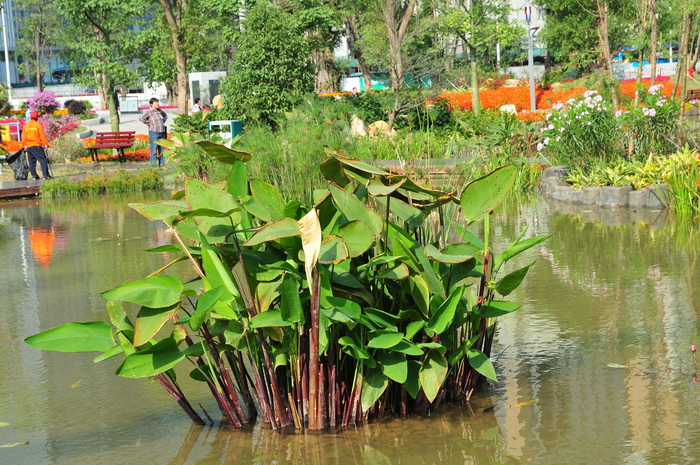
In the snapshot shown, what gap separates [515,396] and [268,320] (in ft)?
5.13

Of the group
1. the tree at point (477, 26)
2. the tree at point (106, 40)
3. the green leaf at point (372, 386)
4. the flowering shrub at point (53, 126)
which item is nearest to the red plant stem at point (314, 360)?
the green leaf at point (372, 386)

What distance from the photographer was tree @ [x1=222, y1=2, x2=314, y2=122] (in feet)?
69.3

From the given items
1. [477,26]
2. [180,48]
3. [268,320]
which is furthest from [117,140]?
[268,320]

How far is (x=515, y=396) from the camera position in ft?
15.7

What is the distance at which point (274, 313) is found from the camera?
3.92 m

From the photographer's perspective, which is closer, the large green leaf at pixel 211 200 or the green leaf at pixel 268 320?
the green leaf at pixel 268 320

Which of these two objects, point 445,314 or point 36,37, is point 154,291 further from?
point 36,37

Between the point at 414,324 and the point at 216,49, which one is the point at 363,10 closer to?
the point at 216,49

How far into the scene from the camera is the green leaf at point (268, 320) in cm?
386

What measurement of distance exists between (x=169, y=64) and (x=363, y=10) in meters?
7.53

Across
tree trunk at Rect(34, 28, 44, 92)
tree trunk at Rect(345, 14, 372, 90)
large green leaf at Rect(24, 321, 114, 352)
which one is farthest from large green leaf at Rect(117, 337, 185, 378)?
tree trunk at Rect(34, 28, 44, 92)

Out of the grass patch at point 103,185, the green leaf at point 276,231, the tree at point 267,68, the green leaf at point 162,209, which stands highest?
the tree at point 267,68

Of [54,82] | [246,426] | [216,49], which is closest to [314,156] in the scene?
[246,426]

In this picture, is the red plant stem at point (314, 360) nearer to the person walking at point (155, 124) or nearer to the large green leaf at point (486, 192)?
the large green leaf at point (486, 192)
